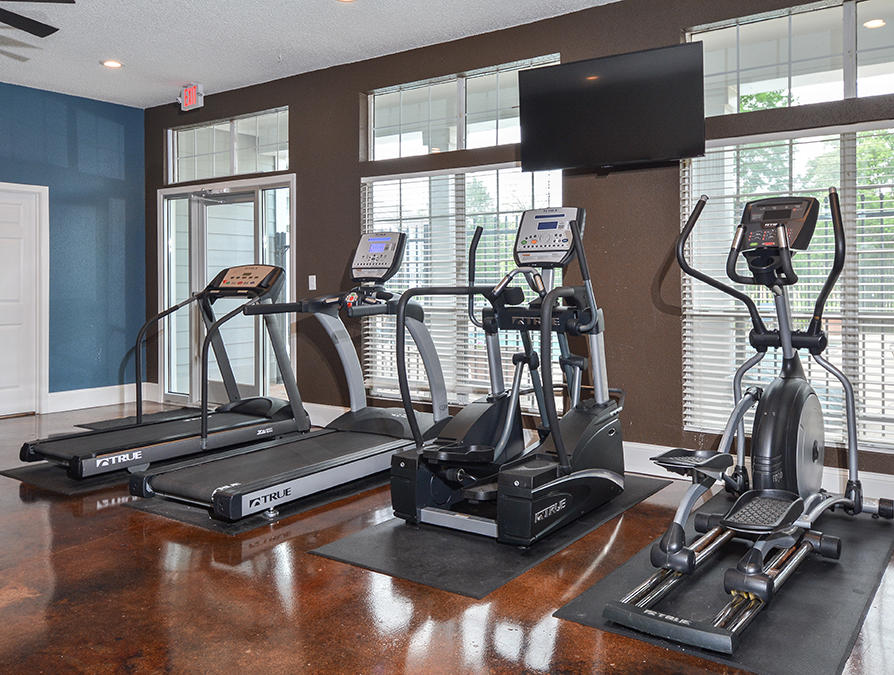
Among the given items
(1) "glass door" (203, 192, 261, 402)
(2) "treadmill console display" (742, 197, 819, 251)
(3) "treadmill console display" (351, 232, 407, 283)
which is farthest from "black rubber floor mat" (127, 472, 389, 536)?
(1) "glass door" (203, 192, 261, 402)

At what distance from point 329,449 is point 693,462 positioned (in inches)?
92.3

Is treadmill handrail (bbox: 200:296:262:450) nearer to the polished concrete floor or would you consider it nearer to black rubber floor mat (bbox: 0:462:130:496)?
black rubber floor mat (bbox: 0:462:130:496)

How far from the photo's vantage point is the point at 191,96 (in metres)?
6.83

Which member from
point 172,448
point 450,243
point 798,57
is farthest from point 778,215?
point 172,448

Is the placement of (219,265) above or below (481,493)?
above

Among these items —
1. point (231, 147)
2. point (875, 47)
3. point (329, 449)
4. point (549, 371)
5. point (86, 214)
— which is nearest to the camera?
point (549, 371)

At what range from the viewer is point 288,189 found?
6590mm

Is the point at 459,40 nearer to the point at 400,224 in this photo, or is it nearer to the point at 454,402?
the point at 400,224

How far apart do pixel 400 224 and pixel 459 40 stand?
1467 mm

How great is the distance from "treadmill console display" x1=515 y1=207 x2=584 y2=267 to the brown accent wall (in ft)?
3.25

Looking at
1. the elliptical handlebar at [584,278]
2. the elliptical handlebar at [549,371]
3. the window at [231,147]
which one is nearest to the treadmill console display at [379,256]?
the elliptical handlebar at [584,278]

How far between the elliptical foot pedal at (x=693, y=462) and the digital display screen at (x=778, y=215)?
1135 mm

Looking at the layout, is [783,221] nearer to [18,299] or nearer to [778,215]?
[778,215]

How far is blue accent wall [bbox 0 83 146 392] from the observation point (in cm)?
684
